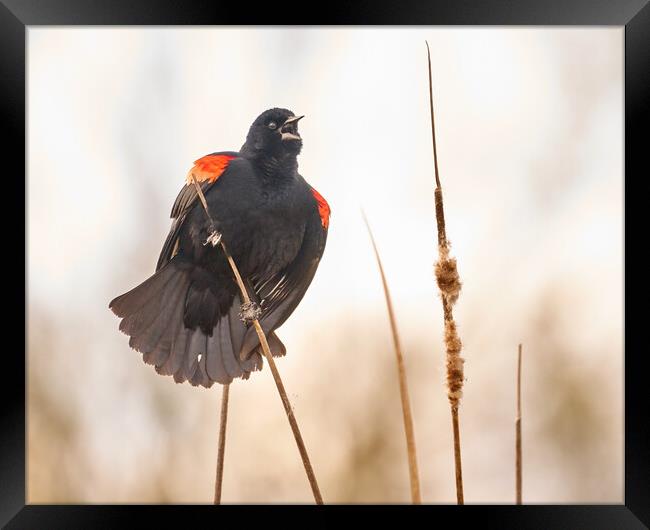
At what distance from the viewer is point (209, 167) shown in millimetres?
2420

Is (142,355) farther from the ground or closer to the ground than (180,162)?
closer to the ground

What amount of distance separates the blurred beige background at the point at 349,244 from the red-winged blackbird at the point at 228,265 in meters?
0.06

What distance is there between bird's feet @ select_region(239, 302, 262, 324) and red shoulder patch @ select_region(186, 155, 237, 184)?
0.49 m

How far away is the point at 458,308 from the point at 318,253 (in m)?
0.57

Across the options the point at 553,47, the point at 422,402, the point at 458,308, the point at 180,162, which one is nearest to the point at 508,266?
the point at 458,308

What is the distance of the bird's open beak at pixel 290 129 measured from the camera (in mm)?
2428

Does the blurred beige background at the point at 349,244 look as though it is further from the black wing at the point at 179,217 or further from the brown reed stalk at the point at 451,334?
the brown reed stalk at the point at 451,334

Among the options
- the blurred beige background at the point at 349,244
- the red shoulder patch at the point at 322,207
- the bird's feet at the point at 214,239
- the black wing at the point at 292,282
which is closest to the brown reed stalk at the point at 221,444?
the blurred beige background at the point at 349,244

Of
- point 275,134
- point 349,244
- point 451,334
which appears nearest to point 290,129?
point 275,134

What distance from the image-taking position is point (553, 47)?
2455 mm

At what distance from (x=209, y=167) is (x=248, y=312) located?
0.57m

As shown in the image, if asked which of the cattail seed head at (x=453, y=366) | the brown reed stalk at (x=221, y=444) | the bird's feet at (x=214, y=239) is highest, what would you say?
the bird's feet at (x=214, y=239)

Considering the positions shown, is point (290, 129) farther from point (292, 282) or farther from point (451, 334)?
point (451, 334)

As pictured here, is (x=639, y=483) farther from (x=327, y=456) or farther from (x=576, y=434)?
(x=327, y=456)
